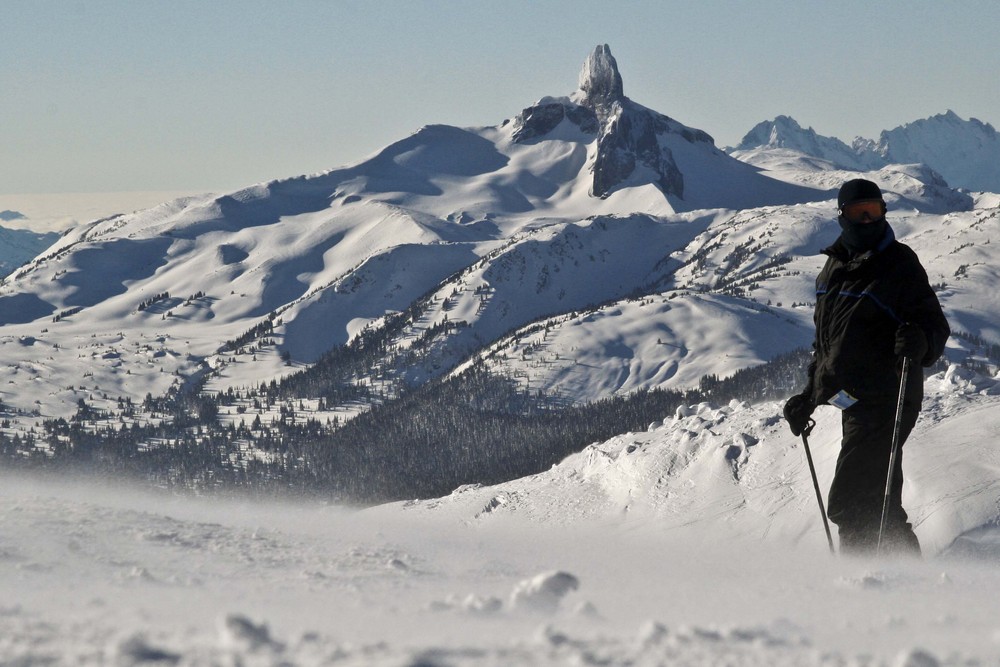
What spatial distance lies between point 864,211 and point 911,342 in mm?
1196

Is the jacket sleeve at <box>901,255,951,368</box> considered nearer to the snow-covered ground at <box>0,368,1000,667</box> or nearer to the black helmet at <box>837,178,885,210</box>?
the black helmet at <box>837,178,885,210</box>

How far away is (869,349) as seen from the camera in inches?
359

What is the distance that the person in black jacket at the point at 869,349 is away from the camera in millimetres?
8945

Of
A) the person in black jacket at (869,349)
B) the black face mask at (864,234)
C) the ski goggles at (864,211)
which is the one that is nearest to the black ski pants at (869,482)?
the person in black jacket at (869,349)

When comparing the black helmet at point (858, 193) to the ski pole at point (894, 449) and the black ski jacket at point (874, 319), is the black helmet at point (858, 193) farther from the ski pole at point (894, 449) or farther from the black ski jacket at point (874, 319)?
the ski pole at point (894, 449)

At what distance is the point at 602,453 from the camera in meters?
32.2

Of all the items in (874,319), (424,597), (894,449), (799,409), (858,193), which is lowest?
(424,597)

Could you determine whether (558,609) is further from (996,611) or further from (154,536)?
(154,536)

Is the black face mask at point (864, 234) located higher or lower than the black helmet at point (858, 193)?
lower

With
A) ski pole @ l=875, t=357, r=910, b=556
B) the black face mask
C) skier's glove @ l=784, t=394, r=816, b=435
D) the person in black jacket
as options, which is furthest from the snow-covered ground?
the black face mask

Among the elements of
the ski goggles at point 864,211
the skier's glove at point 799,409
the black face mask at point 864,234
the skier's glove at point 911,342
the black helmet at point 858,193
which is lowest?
the skier's glove at point 799,409

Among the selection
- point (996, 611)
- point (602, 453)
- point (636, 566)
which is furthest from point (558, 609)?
point (602, 453)

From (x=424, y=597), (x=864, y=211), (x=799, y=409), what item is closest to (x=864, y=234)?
(x=864, y=211)

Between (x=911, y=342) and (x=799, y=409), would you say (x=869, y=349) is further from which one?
(x=799, y=409)
